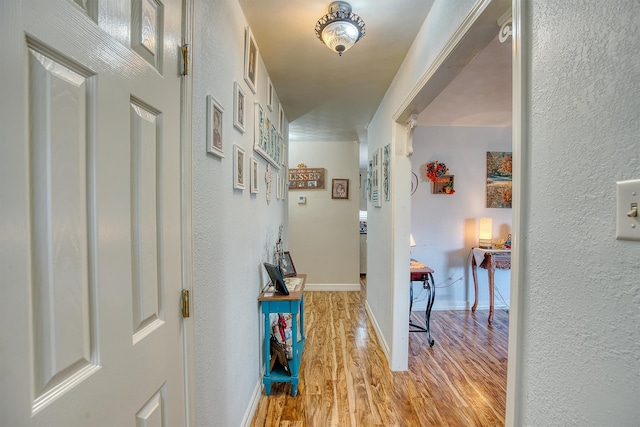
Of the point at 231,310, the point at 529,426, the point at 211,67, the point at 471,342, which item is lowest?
the point at 471,342

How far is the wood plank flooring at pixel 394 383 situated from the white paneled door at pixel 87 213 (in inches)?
50.6

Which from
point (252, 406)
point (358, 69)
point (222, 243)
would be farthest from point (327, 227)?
point (222, 243)

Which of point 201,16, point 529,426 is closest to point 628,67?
point 529,426

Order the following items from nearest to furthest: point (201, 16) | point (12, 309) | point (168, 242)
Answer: point (12, 309)
point (168, 242)
point (201, 16)

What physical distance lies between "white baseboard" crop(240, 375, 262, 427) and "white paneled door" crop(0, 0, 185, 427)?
0.97 metres

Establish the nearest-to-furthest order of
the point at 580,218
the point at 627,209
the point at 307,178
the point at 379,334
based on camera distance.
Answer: the point at 627,209 < the point at 580,218 < the point at 379,334 < the point at 307,178

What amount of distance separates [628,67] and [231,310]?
1542 millimetres

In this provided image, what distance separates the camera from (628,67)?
531mm

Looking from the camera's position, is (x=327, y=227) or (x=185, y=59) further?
(x=327, y=227)

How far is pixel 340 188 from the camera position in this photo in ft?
15.3

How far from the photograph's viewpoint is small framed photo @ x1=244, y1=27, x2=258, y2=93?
1647 millimetres

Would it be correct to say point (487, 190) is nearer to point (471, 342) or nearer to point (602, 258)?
point (471, 342)

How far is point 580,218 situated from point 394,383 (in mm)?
1943

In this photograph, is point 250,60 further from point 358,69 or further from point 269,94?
point 358,69
